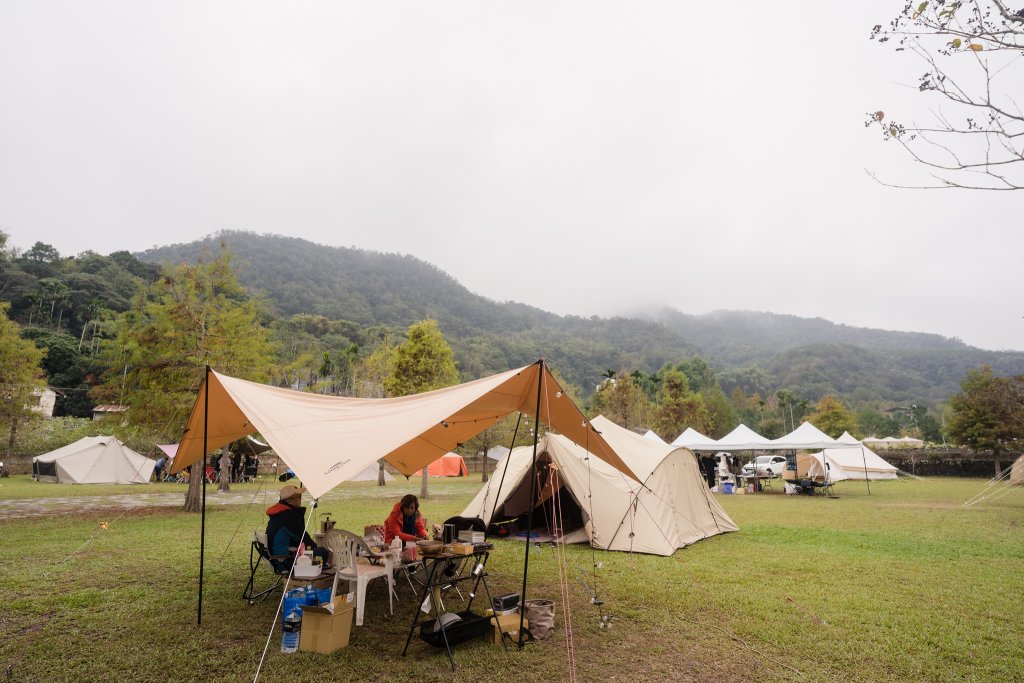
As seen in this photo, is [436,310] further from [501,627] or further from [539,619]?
[501,627]

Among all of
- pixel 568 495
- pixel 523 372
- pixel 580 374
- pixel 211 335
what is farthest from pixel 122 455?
pixel 580 374

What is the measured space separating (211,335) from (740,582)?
1281 cm

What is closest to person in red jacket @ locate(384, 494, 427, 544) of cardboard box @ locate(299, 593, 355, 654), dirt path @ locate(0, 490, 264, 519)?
cardboard box @ locate(299, 593, 355, 654)

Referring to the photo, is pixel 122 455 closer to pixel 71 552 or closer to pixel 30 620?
pixel 71 552

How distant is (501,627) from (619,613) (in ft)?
5.25

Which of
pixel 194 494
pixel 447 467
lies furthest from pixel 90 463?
pixel 447 467

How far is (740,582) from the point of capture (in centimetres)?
713

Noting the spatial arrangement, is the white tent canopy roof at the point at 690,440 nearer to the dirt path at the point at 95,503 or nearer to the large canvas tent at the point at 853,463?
the large canvas tent at the point at 853,463

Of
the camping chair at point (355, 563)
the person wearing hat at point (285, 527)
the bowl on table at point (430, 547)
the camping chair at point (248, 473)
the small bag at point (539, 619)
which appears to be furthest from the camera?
the camping chair at point (248, 473)

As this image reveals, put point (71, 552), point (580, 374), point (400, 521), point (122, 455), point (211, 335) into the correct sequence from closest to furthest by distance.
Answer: point (400, 521), point (71, 552), point (211, 335), point (122, 455), point (580, 374)

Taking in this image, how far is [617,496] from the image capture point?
9750mm

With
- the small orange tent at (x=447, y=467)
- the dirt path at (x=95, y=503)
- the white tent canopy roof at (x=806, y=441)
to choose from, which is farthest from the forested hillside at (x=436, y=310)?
the dirt path at (x=95, y=503)

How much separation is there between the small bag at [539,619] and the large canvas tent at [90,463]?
75.5 feet

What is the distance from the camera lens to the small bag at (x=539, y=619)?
16.9ft
